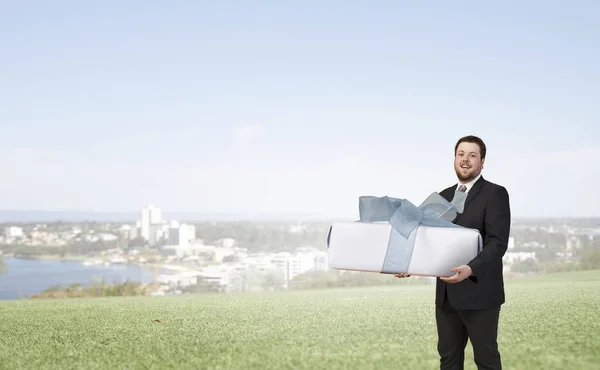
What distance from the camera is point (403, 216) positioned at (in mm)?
3051

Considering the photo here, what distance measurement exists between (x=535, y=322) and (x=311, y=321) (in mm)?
2161

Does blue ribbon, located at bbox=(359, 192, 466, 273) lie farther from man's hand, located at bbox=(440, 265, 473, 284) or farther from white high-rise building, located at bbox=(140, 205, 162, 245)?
white high-rise building, located at bbox=(140, 205, 162, 245)

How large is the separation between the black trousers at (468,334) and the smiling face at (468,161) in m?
0.67

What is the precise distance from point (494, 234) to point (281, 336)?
3.04 m

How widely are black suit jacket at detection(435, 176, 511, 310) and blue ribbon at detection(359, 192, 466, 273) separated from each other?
9 centimetres

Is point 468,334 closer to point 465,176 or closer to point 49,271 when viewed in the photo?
point 465,176

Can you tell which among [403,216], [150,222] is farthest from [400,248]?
[150,222]

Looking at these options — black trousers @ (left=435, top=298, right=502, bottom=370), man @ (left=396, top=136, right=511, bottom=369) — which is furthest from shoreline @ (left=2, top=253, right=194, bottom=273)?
man @ (left=396, top=136, right=511, bottom=369)

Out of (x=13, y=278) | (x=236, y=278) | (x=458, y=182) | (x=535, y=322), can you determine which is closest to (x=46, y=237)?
(x=13, y=278)

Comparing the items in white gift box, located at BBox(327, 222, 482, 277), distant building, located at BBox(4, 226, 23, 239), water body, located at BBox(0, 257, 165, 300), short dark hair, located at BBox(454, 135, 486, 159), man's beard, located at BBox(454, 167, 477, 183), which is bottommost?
water body, located at BBox(0, 257, 165, 300)

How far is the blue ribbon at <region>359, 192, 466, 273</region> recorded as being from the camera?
9.87 ft

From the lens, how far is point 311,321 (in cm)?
658

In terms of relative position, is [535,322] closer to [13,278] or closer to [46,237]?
[13,278]

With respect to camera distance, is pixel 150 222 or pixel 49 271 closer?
pixel 49 271
